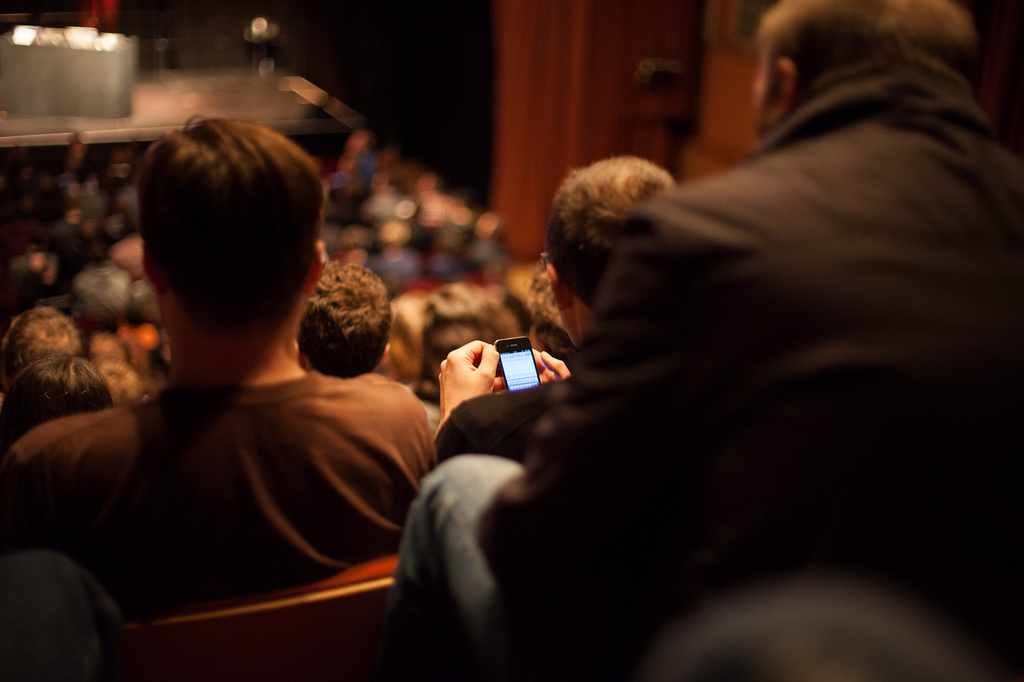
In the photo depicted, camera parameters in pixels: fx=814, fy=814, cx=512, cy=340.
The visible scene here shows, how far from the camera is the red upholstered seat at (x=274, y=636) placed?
34.1 inches

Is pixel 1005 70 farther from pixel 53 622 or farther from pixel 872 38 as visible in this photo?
pixel 53 622

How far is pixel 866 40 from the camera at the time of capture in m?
0.74

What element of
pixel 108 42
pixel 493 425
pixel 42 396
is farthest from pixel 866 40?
pixel 108 42

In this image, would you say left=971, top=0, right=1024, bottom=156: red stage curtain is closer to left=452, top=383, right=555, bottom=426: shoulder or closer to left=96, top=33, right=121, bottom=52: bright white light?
left=452, top=383, right=555, bottom=426: shoulder

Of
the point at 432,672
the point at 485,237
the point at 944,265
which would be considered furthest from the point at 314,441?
the point at 485,237

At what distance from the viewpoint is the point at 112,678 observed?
818 mm

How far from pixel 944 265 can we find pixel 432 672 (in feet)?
2.12

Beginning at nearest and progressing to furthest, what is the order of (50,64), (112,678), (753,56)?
(112,678), (50,64), (753,56)

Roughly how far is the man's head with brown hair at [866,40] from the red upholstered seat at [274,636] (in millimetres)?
708

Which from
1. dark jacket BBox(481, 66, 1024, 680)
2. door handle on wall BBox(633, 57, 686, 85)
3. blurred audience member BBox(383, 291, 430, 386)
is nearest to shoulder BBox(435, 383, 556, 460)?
dark jacket BBox(481, 66, 1024, 680)

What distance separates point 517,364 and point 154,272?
1.92 ft

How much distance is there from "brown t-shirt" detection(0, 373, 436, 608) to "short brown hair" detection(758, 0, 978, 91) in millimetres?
635

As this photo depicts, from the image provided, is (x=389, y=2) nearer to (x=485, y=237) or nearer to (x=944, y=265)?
(x=485, y=237)

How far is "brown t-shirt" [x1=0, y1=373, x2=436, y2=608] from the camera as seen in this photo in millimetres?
894
